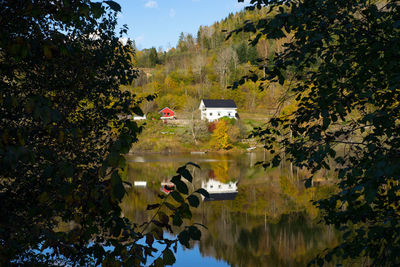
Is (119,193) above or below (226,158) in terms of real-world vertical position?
above

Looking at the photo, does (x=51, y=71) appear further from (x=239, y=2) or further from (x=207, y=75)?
(x=207, y=75)

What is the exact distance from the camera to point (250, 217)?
21.4m

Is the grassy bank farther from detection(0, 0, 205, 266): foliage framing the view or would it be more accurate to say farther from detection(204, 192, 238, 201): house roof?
detection(0, 0, 205, 266): foliage framing the view

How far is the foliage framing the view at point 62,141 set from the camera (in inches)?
92.8

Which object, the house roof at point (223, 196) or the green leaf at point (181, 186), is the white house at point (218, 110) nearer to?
the house roof at point (223, 196)

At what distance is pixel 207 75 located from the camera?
96.0 m

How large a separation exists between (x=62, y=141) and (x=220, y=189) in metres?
26.6

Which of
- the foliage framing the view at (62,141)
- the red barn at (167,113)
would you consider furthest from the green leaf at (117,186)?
the red barn at (167,113)

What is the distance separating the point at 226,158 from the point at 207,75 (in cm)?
5195

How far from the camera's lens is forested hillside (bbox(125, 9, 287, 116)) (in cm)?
7762

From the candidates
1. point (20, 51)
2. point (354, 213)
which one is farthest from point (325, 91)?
point (20, 51)

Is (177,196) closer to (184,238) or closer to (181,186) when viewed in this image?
(181,186)

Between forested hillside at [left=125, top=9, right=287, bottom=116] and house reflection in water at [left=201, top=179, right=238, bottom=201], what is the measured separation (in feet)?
80.8

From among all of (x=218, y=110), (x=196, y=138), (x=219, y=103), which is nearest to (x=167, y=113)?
(x=218, y=110)
